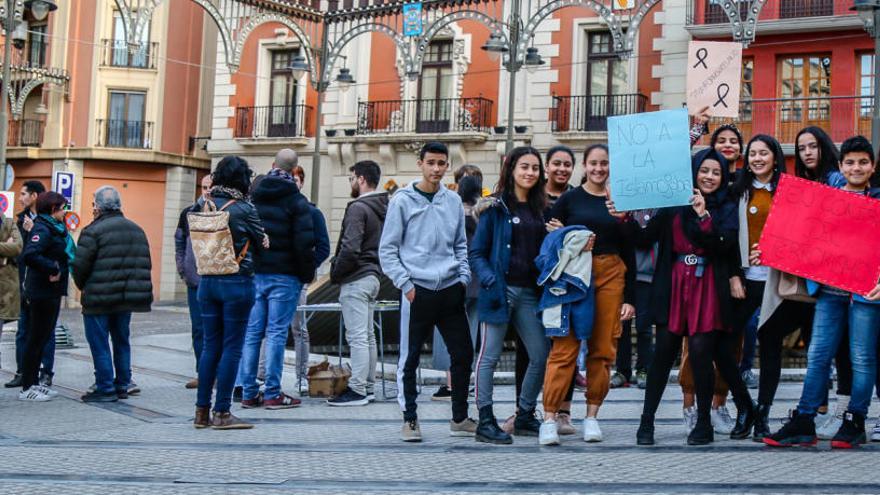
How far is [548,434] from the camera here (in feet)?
23.9

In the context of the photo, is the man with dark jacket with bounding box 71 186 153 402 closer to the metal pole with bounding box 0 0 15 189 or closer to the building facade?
the metal pole with bounding box 0 0 15 189

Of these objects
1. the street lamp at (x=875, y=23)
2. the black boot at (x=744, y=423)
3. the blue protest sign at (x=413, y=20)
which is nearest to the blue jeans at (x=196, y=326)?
the black boot at (x=744, y=423)

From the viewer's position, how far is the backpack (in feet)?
26.6

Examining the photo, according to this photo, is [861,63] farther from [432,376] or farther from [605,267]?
[605,267]

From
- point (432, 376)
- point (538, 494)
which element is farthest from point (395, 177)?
point (538, 494)

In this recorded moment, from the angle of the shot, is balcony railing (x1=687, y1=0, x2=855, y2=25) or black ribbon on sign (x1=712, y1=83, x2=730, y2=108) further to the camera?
balcony railing (x1=687, y1=0, x2=855, y2=25)

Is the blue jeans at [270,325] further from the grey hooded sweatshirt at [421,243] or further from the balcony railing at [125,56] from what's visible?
the balcony railing at [125,56]

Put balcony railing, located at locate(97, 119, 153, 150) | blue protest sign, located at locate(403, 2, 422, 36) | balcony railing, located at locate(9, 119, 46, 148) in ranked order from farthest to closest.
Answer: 1. balcony railing, located at locate(9, 119, 46, 148)
2. balcony railing, located at locate(97, 119, 153, 150)
3. blue protest sign, located at locate(403, 2, 422, 36)

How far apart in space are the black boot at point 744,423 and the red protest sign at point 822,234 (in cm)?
100

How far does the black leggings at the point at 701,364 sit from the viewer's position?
715cm

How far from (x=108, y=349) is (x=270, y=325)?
158 cm

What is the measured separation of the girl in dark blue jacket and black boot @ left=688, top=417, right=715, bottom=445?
5.80 m

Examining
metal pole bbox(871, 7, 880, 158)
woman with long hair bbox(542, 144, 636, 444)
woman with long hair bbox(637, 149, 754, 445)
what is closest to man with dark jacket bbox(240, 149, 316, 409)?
woman with long hair bbox(542, 144, 636, 444)

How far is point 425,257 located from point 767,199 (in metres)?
2.24
